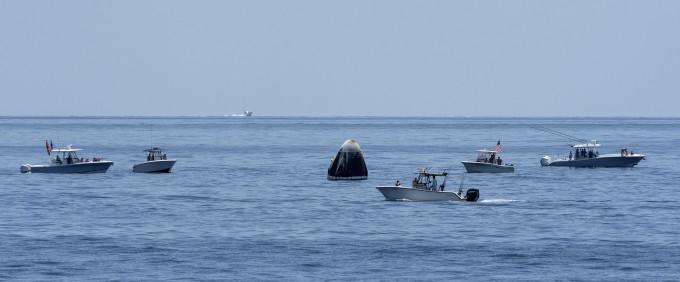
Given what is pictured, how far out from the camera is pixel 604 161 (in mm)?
126375

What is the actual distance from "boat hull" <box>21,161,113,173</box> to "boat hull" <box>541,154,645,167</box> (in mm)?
58090

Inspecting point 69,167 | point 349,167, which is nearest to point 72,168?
point 69,167

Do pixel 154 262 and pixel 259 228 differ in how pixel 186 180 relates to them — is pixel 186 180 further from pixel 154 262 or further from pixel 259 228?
pixel 154 262

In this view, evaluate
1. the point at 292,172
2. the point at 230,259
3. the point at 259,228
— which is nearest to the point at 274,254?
the point at 230,259

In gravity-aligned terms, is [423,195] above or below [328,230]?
above

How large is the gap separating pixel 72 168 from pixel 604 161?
67.0 meters

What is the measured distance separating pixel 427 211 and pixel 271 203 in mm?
14359

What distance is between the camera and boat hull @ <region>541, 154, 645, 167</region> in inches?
4943

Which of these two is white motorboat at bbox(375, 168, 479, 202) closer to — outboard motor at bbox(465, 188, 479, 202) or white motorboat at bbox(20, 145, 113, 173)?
outboard motor at bbox(465, 188, 479, 202)

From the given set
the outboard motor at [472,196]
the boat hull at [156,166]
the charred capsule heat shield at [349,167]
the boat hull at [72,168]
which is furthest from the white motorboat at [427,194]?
the boat hull at [72,168]

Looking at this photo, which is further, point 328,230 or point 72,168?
point 72,168

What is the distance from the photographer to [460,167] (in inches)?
5177

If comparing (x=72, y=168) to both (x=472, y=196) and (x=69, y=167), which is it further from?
(x=472, y=196)

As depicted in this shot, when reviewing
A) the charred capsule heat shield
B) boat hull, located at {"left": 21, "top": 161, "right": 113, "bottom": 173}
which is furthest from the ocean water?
boat hull, located at {"left": 21, "top": 161, "right": 113, "bottom": 173}
